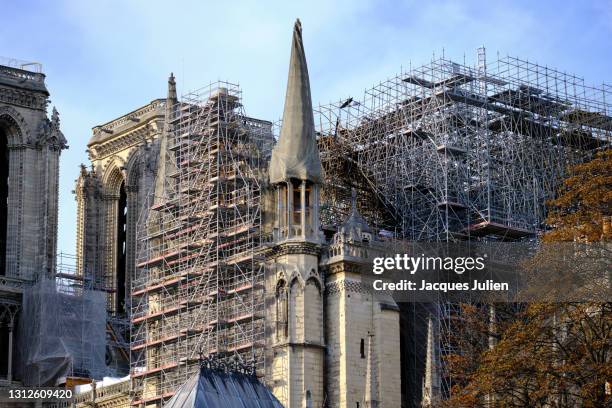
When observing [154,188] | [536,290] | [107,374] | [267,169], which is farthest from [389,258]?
[536,290]

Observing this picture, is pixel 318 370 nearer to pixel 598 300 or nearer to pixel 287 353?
pixel 287 353

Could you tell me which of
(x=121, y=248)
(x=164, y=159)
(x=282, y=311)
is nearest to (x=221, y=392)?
(x=282, y=311)

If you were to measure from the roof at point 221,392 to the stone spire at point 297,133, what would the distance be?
1667cm

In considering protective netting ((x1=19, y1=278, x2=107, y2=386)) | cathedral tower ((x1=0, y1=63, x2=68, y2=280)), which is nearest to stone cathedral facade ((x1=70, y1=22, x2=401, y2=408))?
protective netting ((x1=19, y1=278, x2=107, y2=386))

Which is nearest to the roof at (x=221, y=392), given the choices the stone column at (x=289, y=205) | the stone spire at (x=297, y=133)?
the stone column at (x=289, y=205)

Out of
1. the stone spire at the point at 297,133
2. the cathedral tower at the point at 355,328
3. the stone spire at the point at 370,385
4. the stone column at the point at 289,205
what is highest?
the stone spire at the point at 297,133

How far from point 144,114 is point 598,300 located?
2175 inches

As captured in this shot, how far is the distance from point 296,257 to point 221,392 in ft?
59.2

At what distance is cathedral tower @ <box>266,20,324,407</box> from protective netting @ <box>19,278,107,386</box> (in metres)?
17.0

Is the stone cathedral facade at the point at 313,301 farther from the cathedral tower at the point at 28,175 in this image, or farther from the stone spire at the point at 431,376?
the cathedral tower at the point at 28,175

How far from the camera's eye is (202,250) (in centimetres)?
6769

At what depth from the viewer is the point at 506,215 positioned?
2734 inches

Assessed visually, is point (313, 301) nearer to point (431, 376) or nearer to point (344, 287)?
point (344, 287)

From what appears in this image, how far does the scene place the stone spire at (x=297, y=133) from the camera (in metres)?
65.0
